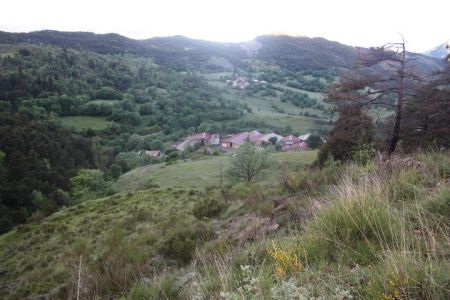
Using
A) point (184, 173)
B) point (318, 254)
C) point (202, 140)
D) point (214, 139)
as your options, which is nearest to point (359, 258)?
point (318, 254)

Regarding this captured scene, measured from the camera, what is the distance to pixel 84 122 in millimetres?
96500

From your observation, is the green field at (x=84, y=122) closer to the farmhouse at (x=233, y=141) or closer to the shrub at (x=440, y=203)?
the farmhouse at (x=233, y=141)

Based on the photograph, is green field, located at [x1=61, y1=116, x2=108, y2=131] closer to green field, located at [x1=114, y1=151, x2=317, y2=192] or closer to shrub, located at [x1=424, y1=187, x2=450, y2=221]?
green field, located at [x1=114, y1=151, x2=317, y2=192]

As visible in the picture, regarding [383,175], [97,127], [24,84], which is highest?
[383,175]

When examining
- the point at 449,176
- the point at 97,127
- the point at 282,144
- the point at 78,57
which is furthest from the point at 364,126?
the point at 78,57

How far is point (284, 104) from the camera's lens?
129875 mm

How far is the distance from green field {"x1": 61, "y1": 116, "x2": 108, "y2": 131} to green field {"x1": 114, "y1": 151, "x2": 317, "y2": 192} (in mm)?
42796

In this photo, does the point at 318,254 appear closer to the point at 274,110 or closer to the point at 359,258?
the point at 359,258

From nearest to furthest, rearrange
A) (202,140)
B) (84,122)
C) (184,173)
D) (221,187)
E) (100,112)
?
(221,187)
(184,173)
(202,140)
(84,122)
(100,112)

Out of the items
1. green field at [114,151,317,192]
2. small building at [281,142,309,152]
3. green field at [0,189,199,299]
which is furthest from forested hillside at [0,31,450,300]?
small building at [281,142,309,152]

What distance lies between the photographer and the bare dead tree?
1543 centimetres

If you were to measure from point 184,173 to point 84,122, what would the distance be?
5956 centimetres

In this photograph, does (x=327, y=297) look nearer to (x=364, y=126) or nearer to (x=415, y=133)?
(x=364, y=126)

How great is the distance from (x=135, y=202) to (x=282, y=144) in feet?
185
